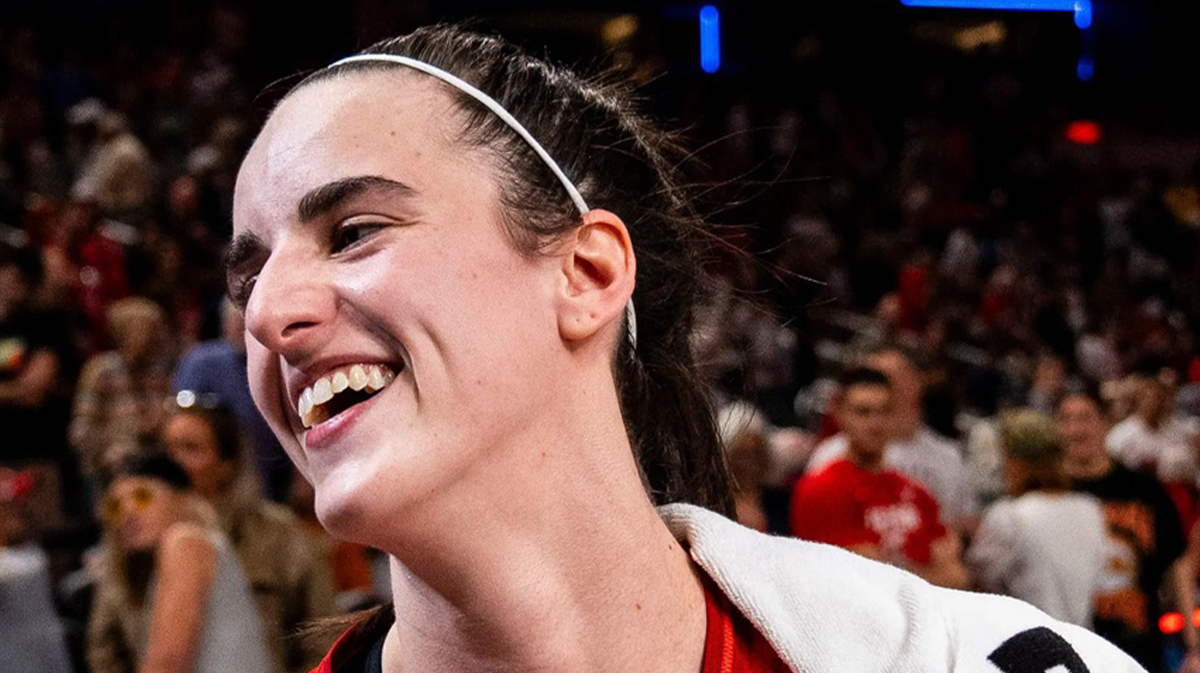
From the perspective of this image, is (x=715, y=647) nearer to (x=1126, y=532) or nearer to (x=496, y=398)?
(x=496, y=398)

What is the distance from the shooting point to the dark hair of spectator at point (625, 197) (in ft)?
4.79

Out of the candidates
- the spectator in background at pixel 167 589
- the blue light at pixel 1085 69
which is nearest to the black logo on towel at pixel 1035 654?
the spectator in background at pixel 167 589

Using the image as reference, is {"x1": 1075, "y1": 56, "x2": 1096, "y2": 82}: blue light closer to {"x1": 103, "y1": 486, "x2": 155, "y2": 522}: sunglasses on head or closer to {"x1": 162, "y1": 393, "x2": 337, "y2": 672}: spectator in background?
{"x1": 162, "y1": 393, "x2": 337, "y2": 672}: spectator in background

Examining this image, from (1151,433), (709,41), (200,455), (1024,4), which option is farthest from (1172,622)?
(709,41)

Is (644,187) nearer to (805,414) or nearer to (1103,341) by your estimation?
(805,414)

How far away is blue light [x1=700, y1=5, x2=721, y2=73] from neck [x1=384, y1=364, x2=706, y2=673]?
467 inches

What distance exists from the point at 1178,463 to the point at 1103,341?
3351mm

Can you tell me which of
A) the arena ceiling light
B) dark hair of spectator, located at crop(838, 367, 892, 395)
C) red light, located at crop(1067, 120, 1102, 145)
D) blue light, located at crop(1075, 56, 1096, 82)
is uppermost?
dark hair of spectator, located at crop(838, 367, 892, 395)

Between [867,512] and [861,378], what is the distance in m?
0.58

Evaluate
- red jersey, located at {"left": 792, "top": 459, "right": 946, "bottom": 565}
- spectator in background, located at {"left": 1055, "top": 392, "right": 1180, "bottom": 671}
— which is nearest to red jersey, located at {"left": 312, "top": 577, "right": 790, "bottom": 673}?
red jersey, located at {"left": 792, "top": 459, "right": 946, "bottom": 565}

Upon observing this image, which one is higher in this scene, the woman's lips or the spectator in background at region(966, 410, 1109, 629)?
the woman's lips

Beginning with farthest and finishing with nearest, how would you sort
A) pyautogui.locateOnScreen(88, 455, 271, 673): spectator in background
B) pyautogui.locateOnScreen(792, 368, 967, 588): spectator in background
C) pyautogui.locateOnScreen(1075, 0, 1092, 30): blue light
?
1. pyautogui.locateOnScreen(1075, 0, 1092, 30): blue light
2. pyautogui.locateOnScreen(792, 368, 967, 588): spectator in background
3. pyautogui.locateOnScreen(88, 455, 271, 673): spectator in background

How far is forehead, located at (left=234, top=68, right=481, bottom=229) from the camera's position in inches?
53.7

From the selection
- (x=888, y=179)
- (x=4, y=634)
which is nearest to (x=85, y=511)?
(x=4, y=634)
